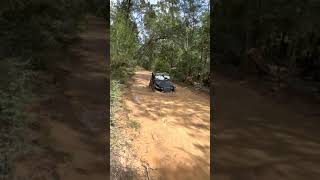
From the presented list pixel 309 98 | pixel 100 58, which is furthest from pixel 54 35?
pixel 309 98

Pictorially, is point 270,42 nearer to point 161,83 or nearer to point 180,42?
point 180,42

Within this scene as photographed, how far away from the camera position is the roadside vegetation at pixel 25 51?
236 cm

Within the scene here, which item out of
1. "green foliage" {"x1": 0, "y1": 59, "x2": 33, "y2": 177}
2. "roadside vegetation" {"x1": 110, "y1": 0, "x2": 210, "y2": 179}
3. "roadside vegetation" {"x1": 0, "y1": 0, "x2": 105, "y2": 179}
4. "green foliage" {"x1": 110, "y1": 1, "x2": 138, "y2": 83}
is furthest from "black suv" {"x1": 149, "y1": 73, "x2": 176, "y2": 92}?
"green foliage" {"x1": 0, "y1": 59, "x2": 33, "y2": 177}

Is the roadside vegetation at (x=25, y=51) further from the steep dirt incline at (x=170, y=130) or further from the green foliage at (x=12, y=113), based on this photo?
the steep dirt incline at (x=170, y=130)

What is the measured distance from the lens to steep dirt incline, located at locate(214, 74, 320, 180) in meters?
2.58

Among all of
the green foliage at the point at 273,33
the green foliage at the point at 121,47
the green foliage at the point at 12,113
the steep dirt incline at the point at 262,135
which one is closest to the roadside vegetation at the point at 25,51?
the green foliage at the point at 12,113

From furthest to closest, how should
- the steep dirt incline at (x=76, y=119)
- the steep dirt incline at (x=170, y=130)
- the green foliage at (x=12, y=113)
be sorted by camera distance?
1. the steep dirt incline at (x=170, y=130)
2. the steep dirt incline at (x=76, y=119)
3. the green foliage at (x=12, y=113)

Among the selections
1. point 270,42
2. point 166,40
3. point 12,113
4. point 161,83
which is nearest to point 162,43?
point 166,40

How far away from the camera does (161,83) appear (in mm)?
2990

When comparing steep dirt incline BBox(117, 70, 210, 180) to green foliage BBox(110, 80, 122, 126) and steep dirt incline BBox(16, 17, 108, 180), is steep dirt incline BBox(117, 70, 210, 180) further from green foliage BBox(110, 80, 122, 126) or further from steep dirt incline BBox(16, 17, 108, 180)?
steep dirt incline BBox(16, 17, 108, 180)

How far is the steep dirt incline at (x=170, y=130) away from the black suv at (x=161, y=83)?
41mm

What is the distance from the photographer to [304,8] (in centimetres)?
259

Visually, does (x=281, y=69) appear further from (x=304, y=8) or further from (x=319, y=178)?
(x=319, y=178)

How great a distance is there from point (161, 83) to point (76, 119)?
64cm
